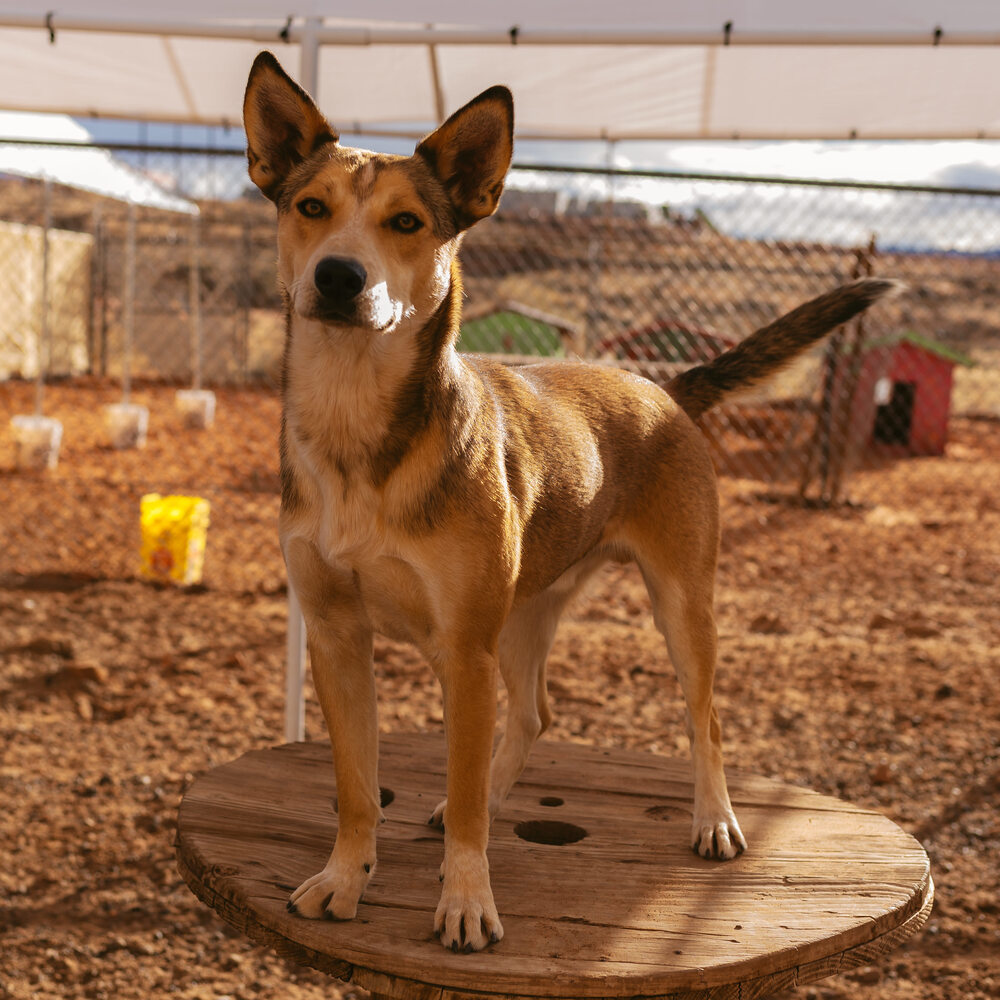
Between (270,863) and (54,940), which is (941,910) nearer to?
(270,863)

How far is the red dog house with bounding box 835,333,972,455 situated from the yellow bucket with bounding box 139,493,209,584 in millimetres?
9039

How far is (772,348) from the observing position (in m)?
2.96

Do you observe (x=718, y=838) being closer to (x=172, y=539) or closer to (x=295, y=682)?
(x=295, y=682)

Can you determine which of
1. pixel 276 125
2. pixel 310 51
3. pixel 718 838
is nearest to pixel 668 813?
pixel 718 838

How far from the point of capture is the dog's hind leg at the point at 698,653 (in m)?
2.57

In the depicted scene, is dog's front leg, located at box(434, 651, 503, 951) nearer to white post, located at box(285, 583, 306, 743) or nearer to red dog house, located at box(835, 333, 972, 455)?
white post, located at box(285, 583, 306, 743)

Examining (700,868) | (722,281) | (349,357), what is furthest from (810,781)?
(722,281)

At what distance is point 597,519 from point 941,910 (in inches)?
95.0

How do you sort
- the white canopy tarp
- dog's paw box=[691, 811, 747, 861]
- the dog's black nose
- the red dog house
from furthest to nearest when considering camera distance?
1. the red dog house
2. the white canopy tarp
3. dog's paw box=[691, 811, 747, 861]
4. the dog's black nose

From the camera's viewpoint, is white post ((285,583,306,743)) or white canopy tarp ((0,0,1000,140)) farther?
white post ((285,583,306,743))

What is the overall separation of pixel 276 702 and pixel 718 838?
3336 millimetres

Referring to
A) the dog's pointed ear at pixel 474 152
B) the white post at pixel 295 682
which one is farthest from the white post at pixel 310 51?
the white post at pixel 295 682

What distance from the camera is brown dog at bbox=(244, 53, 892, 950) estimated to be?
2055 mm

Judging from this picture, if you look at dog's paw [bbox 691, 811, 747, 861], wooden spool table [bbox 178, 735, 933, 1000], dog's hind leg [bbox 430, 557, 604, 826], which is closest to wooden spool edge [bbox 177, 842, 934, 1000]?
wooden spool table [bbox 178, 735, 933, 1000]
